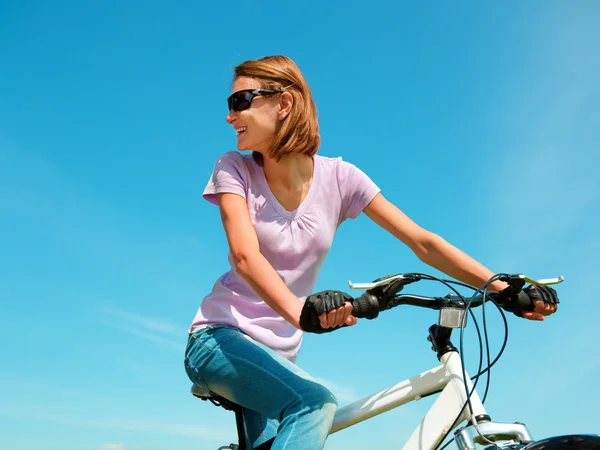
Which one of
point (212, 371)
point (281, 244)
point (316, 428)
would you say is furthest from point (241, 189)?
point (316, 428)

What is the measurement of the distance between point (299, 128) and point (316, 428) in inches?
64.0

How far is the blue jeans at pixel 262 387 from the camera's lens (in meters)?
2.91

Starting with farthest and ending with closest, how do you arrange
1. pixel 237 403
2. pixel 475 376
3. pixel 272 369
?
pixel 237 403 < pixel 272 369 < pixel 475 376

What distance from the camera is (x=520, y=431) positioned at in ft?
8.13

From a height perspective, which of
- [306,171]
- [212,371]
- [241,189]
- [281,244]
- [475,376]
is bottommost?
[475,376]

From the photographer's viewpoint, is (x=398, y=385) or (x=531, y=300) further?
(x=398, y=385)

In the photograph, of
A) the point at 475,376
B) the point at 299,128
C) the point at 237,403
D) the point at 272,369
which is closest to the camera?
the point at 475,376

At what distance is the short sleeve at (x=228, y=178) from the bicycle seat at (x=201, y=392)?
1020mm

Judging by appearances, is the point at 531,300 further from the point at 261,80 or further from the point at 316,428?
the point at 261,80

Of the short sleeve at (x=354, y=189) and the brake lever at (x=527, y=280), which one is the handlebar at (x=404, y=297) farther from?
the short sleeve at (x=354, y=189)

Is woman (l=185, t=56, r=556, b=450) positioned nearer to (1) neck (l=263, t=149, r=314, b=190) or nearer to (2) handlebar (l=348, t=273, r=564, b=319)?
(1) neck (l=263, t=149, r=314, b=190)

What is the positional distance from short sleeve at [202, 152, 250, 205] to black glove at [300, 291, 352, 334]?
1072mm

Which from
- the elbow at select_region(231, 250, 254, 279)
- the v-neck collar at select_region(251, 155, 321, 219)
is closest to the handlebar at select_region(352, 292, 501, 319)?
the elbow at select_region(231, 250, 254, 279)

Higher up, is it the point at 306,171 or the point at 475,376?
the point at 306,171
